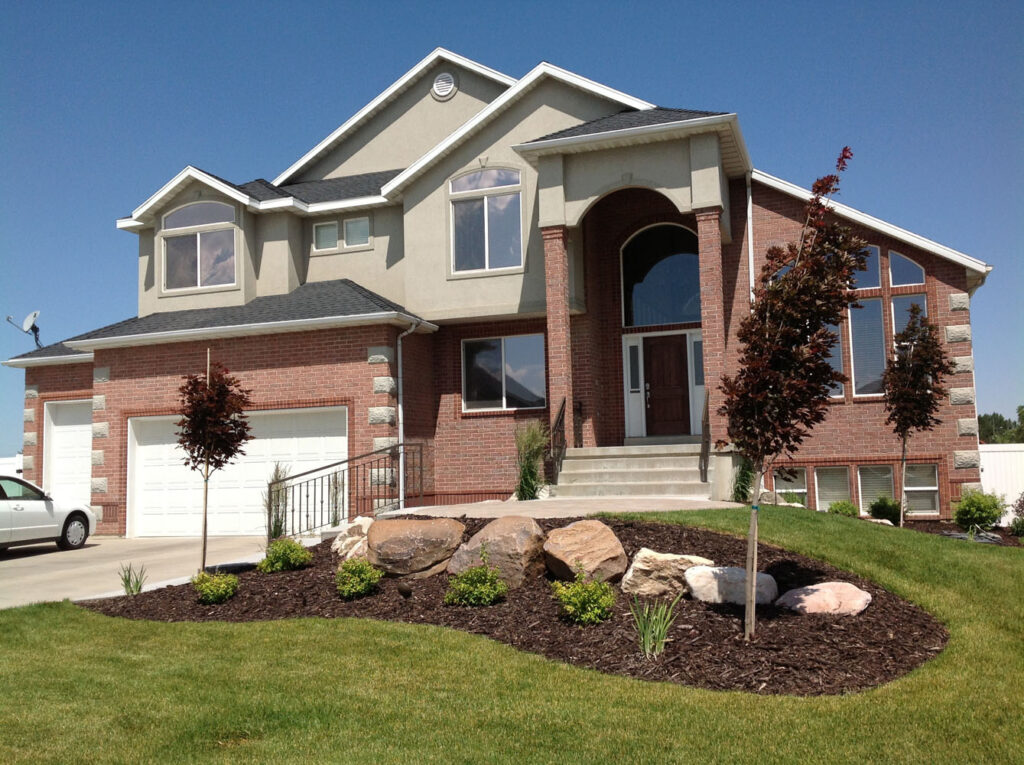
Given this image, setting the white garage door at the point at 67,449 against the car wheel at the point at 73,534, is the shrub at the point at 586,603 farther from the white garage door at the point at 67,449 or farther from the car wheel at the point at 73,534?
the white garage door at the point at 67,449

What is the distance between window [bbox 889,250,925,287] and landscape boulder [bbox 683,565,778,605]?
32.2 feet

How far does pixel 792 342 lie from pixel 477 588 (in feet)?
12.5

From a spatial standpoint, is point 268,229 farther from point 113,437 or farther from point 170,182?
point 113,437

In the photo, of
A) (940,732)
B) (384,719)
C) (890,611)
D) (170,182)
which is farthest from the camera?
(170,182)

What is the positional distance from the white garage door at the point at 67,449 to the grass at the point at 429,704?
1254 centimetres

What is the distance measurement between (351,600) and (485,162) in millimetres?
10253

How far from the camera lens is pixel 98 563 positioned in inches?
548

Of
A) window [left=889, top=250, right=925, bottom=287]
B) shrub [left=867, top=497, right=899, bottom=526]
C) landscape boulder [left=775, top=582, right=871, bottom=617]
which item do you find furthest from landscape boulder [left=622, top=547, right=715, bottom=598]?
window [left=889, top=250, right=925, bottom=287]

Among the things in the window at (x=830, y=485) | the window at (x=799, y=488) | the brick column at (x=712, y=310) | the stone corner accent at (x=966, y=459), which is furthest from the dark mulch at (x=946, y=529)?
the brick column at (x=712, y=310)

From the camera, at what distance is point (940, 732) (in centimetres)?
535

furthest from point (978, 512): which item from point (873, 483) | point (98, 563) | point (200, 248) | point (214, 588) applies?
point (200, 248)

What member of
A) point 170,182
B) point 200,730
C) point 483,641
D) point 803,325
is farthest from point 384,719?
point 170,182

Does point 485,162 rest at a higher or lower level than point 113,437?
higher

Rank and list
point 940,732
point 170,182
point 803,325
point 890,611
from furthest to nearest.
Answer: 1. point 170,182
2. point 890,611
3. point 803,325
4. point 940,732
